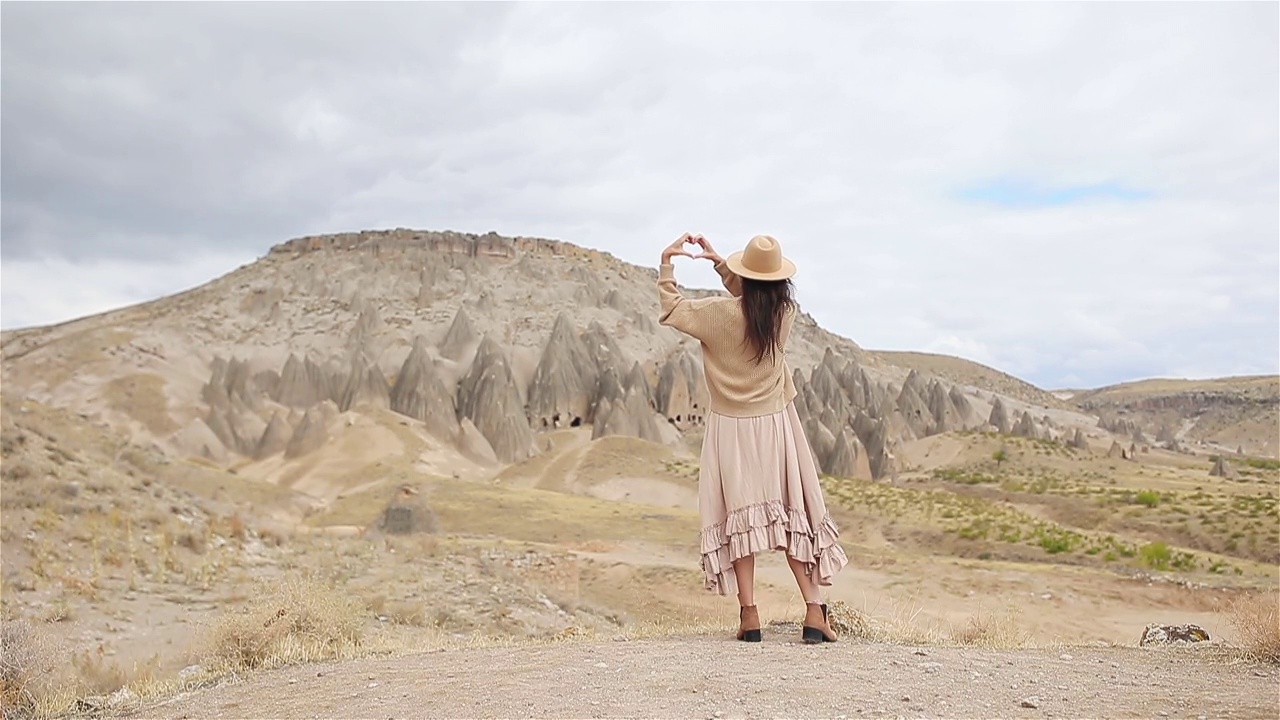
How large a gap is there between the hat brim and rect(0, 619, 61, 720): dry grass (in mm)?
4642

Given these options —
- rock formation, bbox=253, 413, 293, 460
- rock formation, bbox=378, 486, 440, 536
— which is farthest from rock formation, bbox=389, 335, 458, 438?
rock formation, bbox=378, 486, 440, 536

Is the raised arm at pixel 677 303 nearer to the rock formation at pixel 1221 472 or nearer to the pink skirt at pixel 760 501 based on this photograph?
the pink skirt at pixel 760 501

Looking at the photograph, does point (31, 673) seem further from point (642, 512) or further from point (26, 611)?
point (642, 512)

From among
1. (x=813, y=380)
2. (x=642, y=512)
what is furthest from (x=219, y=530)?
(x=813, y=380)

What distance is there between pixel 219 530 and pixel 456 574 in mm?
4338

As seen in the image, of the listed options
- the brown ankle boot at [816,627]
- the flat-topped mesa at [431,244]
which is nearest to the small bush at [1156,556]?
the brown ankle boot at [816,627]

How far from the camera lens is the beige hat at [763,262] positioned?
5441 mm

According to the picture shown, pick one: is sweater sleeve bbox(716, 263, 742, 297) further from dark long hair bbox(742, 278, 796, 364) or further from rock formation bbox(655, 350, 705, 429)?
rock formation bbox(655, 350, 705, 429)

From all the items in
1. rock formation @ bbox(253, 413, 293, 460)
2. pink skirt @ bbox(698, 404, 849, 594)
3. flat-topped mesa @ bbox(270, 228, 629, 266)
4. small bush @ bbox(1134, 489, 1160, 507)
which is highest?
flat-topped mesa @ bbox(270, 228, 629, 266)

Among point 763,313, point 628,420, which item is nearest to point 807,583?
point 763,313

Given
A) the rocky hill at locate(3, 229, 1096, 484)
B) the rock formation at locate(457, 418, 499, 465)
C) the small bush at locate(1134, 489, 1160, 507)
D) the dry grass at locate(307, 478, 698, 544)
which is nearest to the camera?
the dry grass at locate(307, 478, 698, 544)

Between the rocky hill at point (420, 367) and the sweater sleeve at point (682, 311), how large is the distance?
113 feet

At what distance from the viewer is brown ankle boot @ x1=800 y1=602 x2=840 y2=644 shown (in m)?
5.50

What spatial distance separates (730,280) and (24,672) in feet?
16.2
